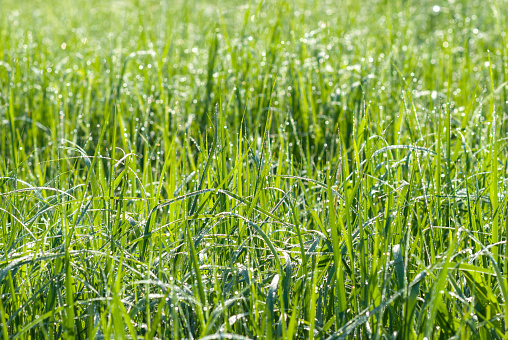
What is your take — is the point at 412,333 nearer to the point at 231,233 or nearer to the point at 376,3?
the point at 231,233

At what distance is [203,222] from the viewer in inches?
51.8

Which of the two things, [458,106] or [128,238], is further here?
[458,106]

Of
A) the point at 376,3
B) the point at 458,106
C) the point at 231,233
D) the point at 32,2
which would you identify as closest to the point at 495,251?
the point at 231,233

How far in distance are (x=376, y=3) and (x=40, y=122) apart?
11.9 feet

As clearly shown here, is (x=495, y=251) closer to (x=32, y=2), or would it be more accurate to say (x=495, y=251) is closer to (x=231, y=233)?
(x=231, y=233)

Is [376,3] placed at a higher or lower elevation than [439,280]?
higher

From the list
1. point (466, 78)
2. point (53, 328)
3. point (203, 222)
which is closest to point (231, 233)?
point (203, 222)

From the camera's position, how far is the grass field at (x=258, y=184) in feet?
3.39

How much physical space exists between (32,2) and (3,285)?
6.58 m

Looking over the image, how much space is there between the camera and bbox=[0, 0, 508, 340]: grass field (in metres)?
1.03

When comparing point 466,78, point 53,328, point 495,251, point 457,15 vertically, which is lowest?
point 53,328

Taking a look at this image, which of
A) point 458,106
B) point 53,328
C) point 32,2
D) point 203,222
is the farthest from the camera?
point 32,2

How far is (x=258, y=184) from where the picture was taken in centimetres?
135

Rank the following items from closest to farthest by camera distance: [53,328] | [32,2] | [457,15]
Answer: [53,328], [457,15], [32,2]
